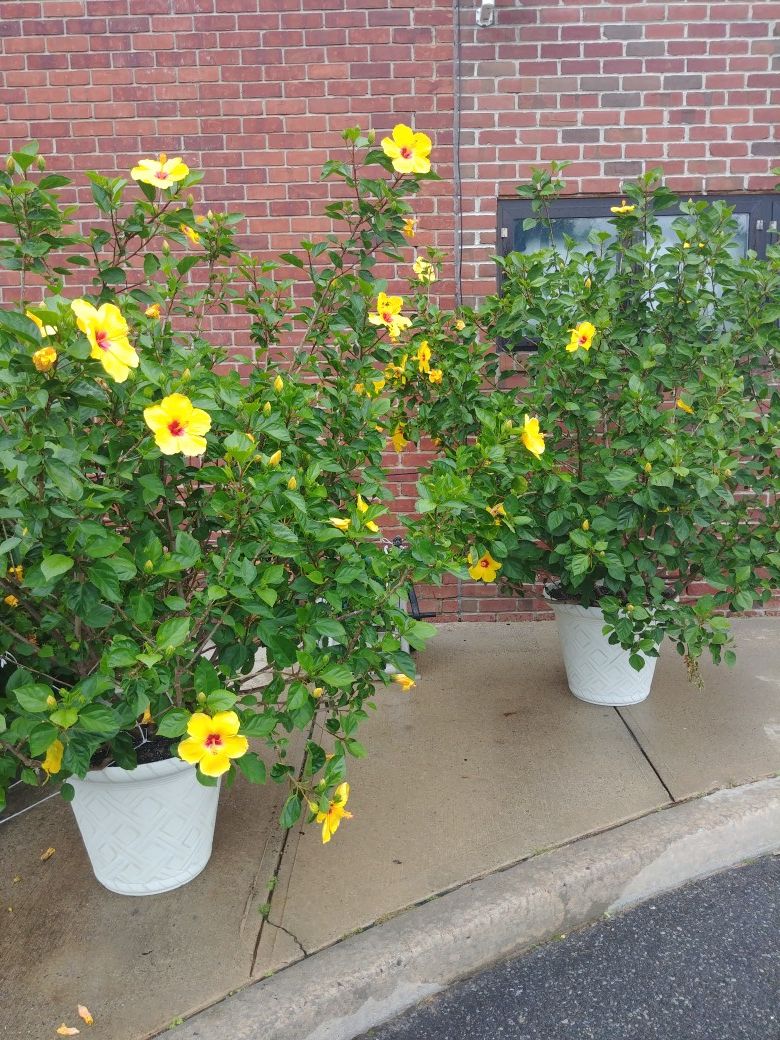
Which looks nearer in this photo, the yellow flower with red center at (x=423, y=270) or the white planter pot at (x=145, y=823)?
the white planter pot at (x=145, y=823)

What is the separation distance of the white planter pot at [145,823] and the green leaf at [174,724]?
1.41ft

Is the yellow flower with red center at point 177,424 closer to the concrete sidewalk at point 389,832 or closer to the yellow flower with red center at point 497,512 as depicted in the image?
the yellow flower with red center at point 497,512

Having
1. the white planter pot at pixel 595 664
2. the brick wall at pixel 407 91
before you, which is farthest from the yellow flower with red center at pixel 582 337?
the brick wall at pixel 407 91

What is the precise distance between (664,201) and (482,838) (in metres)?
2.21

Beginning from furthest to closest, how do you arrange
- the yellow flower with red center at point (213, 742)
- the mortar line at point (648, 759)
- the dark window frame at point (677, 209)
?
the dark window frame at point (677, 209) → the mortar line at point (648, 759) → the yellow flower with red center at point (213, 742)

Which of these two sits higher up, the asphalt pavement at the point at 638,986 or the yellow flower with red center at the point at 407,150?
the yellow flower with red center at the point at 407,150

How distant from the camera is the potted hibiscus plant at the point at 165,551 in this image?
1.57 m

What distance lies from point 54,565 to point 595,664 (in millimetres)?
2248

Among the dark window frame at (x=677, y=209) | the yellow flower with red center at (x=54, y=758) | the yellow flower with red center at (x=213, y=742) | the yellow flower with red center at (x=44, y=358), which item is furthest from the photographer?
the dark window frame at (x=677, y=209)

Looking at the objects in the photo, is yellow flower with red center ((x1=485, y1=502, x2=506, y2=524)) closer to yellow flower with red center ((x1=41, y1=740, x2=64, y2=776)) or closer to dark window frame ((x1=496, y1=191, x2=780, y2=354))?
yellow flower with red center ((x1=41, y1=740, x2=64, y2=776))

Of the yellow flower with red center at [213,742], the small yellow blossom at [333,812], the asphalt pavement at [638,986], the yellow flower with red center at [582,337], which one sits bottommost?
the asphalt pavement at [638,986]

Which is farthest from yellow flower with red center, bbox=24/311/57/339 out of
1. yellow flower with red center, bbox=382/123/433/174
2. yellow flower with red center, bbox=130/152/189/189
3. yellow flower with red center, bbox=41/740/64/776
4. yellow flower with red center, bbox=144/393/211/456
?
yellow flower with red center, bbox=382/123/433/174

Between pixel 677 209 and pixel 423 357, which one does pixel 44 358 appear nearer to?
pixel 423 357

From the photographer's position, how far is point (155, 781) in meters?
2.14
